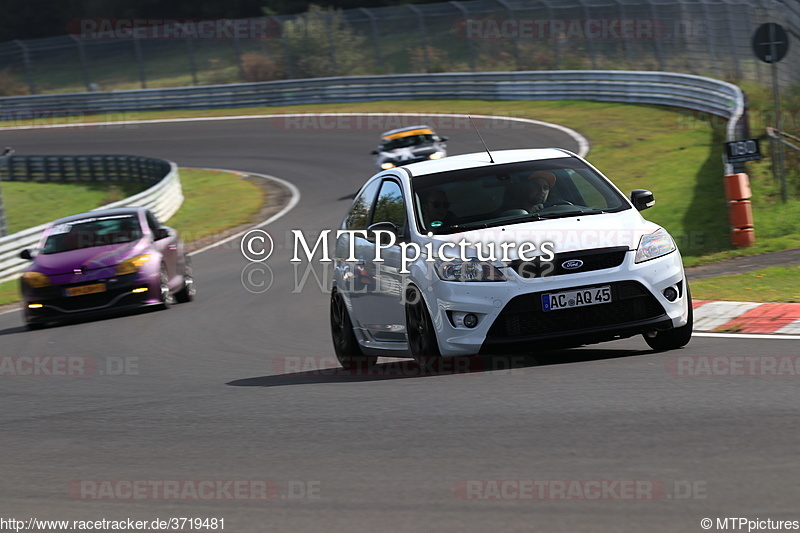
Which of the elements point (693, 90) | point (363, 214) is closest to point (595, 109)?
point (693, 90)

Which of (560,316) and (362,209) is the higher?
(362,209)

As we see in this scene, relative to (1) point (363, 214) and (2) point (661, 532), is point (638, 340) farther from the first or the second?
(2) point (661, 532)

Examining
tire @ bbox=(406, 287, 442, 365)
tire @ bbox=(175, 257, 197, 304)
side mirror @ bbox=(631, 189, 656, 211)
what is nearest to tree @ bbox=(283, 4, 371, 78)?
tire @ bbox=(175, 257, 197, 304)

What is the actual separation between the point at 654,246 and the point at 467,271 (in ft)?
4.41

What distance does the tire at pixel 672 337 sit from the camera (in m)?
8.80

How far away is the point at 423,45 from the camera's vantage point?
4991 centimetres

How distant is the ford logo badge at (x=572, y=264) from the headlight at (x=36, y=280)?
966 centimetres

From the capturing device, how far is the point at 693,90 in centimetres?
3478

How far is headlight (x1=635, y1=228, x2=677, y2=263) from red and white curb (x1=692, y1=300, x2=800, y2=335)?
162cm

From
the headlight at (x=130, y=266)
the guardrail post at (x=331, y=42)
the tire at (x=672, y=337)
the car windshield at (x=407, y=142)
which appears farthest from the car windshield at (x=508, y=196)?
the guardrail post at (x=331, y=42)

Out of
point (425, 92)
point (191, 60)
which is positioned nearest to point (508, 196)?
point (425, 92)

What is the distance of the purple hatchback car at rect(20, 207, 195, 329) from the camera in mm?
15984

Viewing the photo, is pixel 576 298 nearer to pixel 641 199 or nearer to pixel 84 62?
pixel 641 199

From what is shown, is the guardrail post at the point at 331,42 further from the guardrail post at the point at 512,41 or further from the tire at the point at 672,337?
the tire at the point at 672,337
